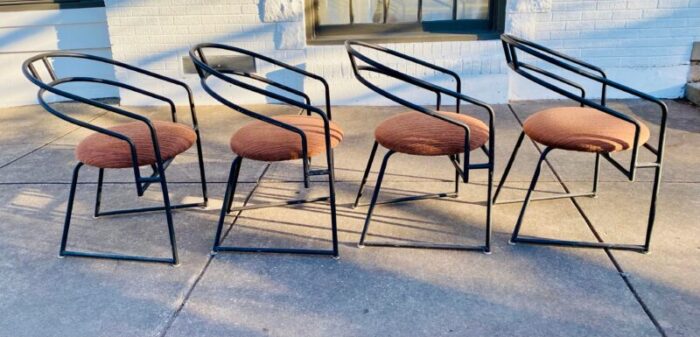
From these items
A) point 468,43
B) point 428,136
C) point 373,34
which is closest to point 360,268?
point 428,136

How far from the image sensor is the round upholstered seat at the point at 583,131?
2.36 meters

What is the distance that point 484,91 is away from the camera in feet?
16.5

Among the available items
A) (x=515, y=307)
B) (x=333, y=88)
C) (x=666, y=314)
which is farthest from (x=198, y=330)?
(x=333, y=88)

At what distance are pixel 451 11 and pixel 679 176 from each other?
2611mm

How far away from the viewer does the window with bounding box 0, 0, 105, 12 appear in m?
5.27

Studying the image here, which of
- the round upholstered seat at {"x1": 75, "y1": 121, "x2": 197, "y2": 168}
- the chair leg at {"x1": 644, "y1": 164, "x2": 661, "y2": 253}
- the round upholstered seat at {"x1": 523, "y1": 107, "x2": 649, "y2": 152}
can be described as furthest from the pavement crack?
the round upholstered seat at {"x1": 75, "y1": 121, "x2": 197, "y2": 168}

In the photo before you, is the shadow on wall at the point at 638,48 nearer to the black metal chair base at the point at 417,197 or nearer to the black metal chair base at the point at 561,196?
the black metal chair base at the point at 561,196

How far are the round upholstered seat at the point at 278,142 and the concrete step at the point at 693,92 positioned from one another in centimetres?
366

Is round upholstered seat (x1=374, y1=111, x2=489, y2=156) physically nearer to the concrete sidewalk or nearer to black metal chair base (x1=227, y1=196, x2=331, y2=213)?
the concrete sidewalk

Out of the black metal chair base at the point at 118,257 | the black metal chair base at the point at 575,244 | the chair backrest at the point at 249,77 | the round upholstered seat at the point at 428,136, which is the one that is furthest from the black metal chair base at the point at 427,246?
the black metal chair base at the point at 118,257

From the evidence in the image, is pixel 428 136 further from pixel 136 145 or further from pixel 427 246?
pixel 136 145

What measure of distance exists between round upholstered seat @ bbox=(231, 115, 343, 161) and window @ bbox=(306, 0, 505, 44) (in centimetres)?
266

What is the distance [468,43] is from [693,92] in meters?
1.97

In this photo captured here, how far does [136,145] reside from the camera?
248 centimetres
